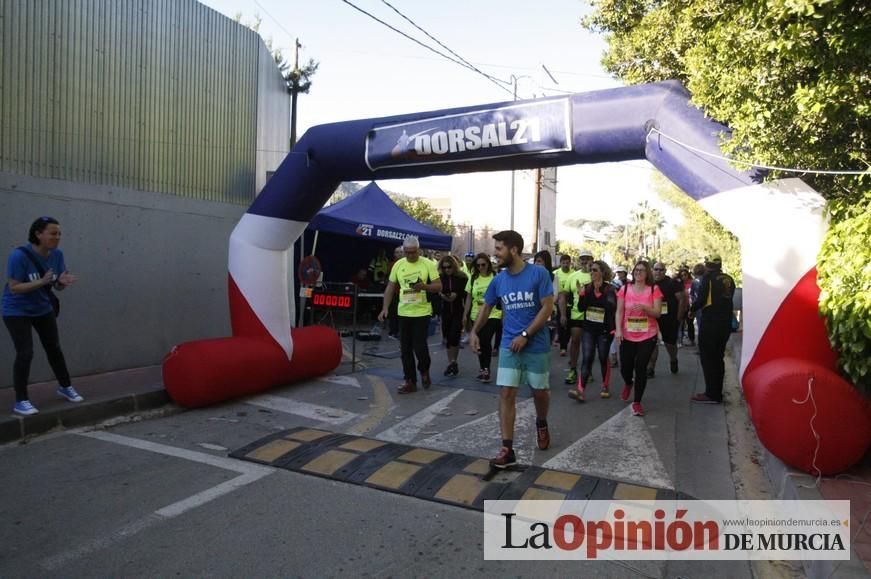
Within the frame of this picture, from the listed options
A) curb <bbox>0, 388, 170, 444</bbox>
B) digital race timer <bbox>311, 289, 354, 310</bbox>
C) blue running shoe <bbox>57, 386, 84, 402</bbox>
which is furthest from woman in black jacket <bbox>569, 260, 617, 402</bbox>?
blue running shoe <bbox>57, 386, 84, 402</bbox>

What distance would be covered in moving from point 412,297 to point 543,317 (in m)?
3.03

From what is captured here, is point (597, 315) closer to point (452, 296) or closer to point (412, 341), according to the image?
point (412, 341)

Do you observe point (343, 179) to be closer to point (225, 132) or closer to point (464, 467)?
point (225, 132)

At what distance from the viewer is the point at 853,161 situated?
4.72m

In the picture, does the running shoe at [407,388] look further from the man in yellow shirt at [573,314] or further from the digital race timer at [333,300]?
the digital race timer at [333,300]

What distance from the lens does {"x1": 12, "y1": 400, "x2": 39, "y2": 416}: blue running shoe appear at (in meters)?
5.57

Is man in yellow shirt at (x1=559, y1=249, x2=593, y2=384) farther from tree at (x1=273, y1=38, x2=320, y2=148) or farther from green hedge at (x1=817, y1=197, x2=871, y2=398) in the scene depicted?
tree at (x1=273, y1=38, x2=320, y2=148)

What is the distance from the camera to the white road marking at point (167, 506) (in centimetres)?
338

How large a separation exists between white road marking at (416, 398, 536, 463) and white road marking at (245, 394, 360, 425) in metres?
1.14

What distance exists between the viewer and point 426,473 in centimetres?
472

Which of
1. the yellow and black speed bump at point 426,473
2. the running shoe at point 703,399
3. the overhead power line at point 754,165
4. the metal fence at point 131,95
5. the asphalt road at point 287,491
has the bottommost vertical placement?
the asphalt road at point 287,491

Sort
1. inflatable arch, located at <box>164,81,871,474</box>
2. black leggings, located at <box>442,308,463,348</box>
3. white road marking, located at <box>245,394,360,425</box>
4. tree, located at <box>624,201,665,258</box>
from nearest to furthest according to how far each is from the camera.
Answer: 1. inflatable arch, located at <box>164,81,871,474</box>
2. white road marking, located at <box>245,394,360,425</box>
3. black leggings, located at <box>442,308,463,348</box>
4. tree, located at <box>624,201,665,258</box>

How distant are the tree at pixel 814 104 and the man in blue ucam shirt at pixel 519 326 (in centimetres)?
178

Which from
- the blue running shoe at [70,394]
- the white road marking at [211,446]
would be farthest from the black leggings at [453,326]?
the blue running shoe at [70,394]
